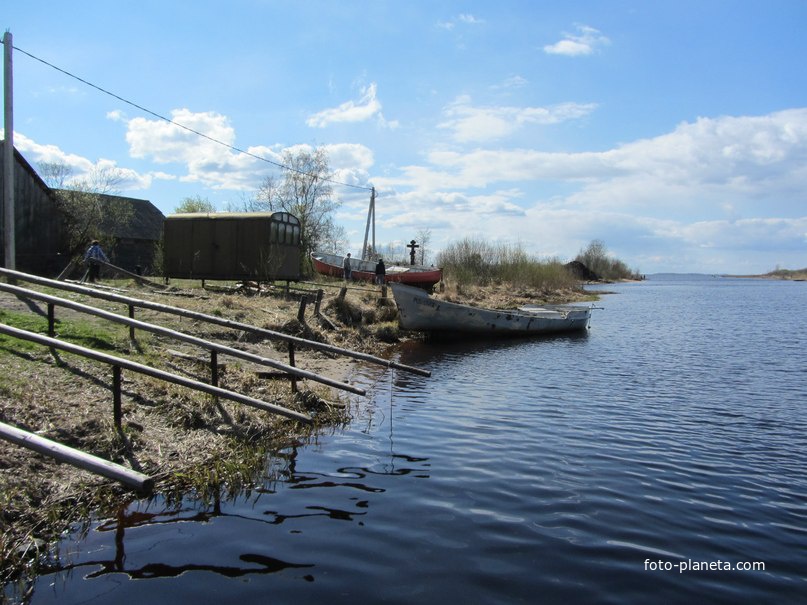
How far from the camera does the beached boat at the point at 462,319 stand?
72.0 feet

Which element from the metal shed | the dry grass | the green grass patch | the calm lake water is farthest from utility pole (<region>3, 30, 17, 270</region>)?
the calm lake water

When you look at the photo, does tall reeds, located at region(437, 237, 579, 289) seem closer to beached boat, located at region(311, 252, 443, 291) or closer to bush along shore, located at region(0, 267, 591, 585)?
beached boat, located at region(311, 252, 443, 291)

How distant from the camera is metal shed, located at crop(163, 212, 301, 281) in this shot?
22.0 m

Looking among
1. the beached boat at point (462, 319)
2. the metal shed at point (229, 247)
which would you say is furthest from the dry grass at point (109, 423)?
the beached boat at point (462, 319)

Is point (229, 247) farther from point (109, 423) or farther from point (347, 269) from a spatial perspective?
point (109, 423)

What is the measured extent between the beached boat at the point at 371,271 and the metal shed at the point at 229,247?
39.9 ft

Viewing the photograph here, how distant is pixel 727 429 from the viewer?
32.6 ft

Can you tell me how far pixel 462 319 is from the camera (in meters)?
23.1

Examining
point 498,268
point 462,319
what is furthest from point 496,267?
point 462,319

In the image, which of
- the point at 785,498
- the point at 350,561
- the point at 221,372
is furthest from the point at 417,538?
the point at 221,372

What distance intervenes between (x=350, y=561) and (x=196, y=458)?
103 inches

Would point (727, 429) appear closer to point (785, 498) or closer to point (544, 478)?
point (785, 498)

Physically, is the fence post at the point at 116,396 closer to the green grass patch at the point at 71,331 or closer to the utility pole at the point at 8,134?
the green grass patch at the point at 71,331

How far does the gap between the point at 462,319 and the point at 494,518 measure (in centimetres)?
1721
